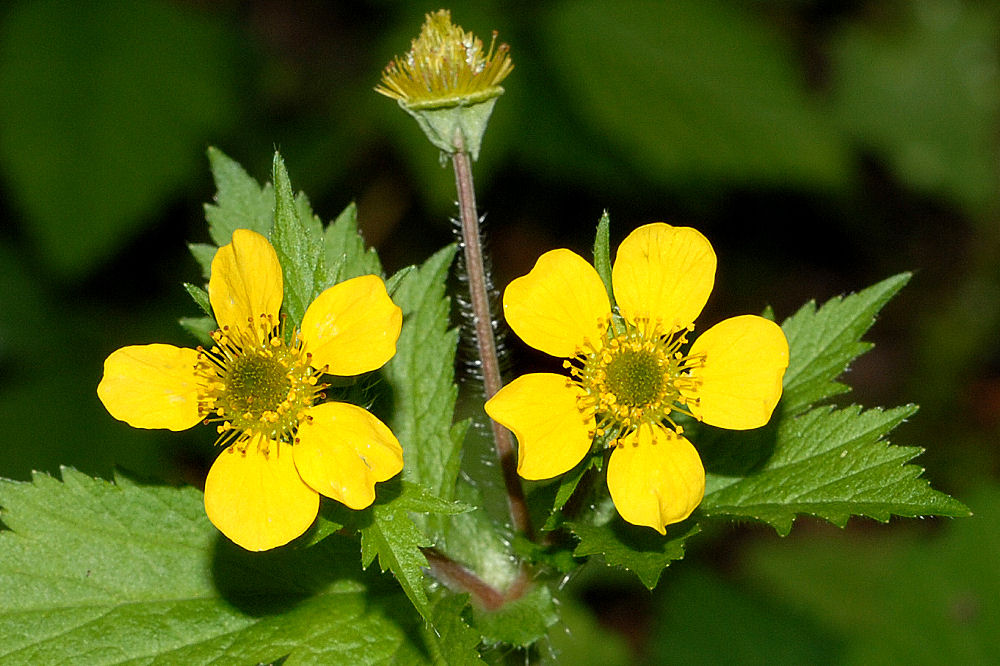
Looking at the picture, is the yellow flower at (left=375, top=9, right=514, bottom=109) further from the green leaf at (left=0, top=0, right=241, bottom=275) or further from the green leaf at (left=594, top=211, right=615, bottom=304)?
the green leaf at (left=0, top=0, right=241, bottom=275)

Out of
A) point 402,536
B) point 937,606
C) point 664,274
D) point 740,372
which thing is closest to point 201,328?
point 402,536

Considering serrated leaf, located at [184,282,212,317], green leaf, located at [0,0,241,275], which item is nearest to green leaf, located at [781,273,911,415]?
serrated leaf, located at [184,282,212,317]

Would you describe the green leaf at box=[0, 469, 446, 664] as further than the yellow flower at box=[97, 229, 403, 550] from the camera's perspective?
Yes

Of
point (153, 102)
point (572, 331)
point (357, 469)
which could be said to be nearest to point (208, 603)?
point (357, 469)

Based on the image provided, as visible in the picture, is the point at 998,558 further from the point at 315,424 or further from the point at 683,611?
the point at 315,424

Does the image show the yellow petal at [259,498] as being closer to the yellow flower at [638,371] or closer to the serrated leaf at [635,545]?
the yellow flower at [638,371]
